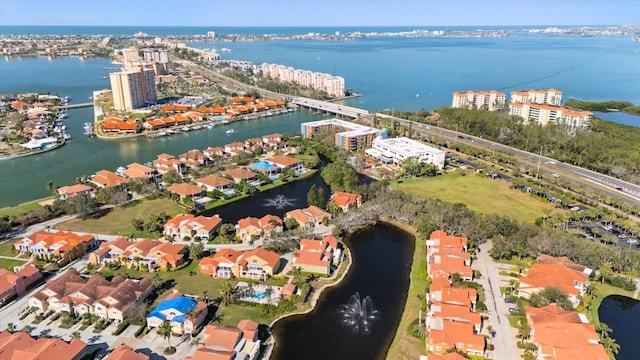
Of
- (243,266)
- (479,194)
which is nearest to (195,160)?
(243,266)

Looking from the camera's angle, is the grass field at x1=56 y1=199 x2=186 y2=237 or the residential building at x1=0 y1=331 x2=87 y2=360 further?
the grass field at x1=56 y1=199 x2=186 y2=237

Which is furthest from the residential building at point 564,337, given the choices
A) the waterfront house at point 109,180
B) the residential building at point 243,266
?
the waterfront house at point 109,180

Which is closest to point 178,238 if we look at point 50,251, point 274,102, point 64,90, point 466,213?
point 50,251

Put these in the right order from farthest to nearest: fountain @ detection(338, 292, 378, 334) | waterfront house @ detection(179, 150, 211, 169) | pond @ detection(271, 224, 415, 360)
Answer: waterfront house @ detection(179, 150, 211, 169) → fountain @ detection(338, 292, 378, 334) → pond @ detection(271, 224, 415, 360)

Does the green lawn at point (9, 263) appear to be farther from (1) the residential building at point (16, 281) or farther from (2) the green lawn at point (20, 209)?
(2) the green lawn at point (20, 209)

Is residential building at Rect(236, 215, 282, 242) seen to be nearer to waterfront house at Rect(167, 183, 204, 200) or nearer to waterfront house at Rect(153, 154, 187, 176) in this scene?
waterfront house at Rect(167, 183, 204, 200)

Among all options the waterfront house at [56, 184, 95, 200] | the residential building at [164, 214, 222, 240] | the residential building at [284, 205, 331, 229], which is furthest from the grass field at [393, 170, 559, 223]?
the waterfront house at [56, 184, 95, 200]
